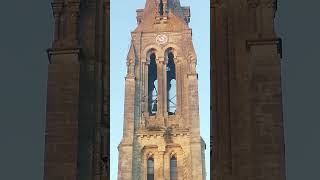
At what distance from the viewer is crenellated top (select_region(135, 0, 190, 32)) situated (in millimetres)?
94250

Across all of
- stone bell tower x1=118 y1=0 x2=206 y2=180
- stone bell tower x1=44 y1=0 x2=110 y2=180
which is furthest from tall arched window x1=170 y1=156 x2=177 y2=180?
stone bell tower x1=44 y1=0 x2=110 y2=180

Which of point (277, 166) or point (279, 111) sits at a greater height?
point (279, 111)

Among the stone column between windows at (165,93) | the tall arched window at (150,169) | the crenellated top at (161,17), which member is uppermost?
the crenellated top at (161,17)

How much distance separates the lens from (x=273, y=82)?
15.0 m

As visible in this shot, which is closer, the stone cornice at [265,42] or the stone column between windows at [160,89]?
the stone cornice at [265,42]

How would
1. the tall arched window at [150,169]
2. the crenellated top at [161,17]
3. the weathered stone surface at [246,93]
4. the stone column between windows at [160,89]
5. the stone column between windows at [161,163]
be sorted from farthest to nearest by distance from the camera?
the crenellated top at [161,17], the tall arched window at [150,169], the stone column between windows at [160,89], the stone column between windows at [161,163], the weathered stone surface at [246,93]

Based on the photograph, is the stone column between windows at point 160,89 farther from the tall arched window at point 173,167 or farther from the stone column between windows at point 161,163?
the tall arched window at point 173,167

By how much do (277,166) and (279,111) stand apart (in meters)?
0.95

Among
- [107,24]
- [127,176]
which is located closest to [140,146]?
[127,176]

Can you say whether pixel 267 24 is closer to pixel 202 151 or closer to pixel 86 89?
pixel 86 89

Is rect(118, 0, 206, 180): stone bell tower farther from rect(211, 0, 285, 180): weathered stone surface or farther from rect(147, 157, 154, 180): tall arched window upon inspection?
rect(211, 0, 285, 180): weathered stone surface

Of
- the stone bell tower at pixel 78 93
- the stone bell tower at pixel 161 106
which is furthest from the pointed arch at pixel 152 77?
the stone bell tower at pixel 78 93

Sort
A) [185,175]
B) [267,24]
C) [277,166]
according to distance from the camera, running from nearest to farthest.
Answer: [277,166]
[267,24]
[185,175]

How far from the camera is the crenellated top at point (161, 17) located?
309ft
